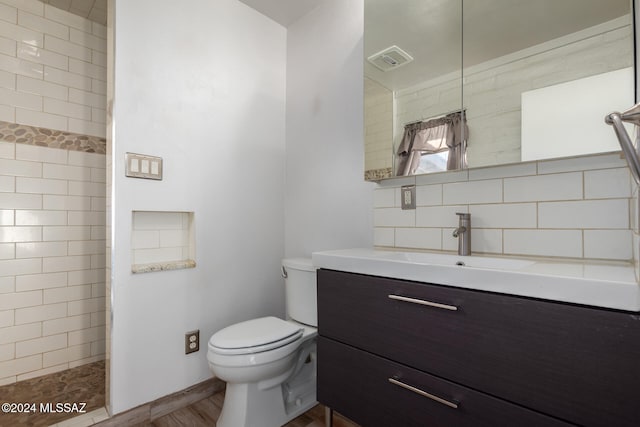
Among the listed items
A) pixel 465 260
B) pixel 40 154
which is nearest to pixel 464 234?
pixel 465 260

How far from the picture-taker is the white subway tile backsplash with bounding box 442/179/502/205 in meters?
1.32

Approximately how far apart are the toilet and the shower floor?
2.66 feet

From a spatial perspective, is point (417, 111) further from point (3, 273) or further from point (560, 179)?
point (3, 273)

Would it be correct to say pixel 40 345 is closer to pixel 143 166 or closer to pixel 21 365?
pixel 21 365

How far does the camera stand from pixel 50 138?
80.7 inches

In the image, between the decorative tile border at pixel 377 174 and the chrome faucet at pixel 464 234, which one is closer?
the chrome faucet at pixel 464 234

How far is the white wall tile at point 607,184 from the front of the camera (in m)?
1.05

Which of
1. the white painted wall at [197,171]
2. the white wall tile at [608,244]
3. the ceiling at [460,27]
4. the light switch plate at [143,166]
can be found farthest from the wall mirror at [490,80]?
the light switch plate at [143,166]

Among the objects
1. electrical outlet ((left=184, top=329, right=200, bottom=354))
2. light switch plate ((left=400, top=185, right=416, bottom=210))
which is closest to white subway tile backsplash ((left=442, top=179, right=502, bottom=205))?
light switch plate ((left=400, top=185, right=416, bottom=210))

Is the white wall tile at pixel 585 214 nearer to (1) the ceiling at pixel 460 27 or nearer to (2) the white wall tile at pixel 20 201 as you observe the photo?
(1) the ceiling at pixel 460 27

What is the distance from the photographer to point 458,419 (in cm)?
93

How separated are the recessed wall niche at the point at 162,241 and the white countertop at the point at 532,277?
40.7 inches

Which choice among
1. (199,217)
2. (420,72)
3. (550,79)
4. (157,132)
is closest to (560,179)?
(550,79)

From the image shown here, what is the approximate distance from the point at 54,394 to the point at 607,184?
111 inches
